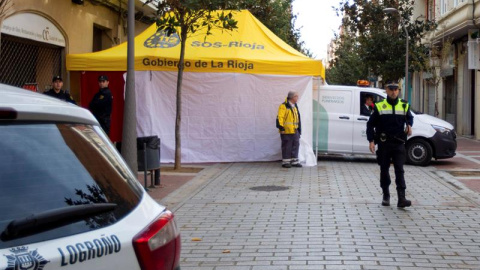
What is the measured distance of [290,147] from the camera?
1537cm

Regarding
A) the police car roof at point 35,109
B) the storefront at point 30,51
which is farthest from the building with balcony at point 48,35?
the police car roof at point 35,109

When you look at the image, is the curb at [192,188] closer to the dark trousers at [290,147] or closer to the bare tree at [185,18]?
the bare tree at [185,18]

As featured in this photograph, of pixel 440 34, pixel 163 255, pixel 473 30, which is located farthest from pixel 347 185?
pixel 440 34

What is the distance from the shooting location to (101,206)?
254 centimetres

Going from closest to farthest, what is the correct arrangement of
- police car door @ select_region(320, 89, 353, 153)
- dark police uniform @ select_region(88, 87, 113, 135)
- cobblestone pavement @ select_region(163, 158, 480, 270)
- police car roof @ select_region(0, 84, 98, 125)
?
police car roof @ select_region(0, 84, 98, 125)
cobblestone pavement @ select_region(163, 158, 480, 270)
dark police uniform @ select_region(88, 87, 113, 135)
police car door @ select_region(320, 89, 353, 153)

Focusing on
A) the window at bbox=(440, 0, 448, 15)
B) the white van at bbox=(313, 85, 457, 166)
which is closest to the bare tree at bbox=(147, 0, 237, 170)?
the white van at bbox=(313, 85, 457, 166)

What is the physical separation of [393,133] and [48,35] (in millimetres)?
9734

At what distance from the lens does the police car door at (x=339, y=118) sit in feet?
54.3

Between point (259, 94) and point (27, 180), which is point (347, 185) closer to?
point (259, 94)

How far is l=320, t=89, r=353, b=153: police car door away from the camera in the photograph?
16547 millimetres

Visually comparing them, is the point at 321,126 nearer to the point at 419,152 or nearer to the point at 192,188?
the point at 419,152

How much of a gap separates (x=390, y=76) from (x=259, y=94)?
1882 centimetres

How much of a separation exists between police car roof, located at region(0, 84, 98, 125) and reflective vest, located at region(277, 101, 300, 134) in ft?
41.4

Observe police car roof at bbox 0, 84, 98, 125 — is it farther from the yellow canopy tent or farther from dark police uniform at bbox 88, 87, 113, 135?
the yellow canopy tent
